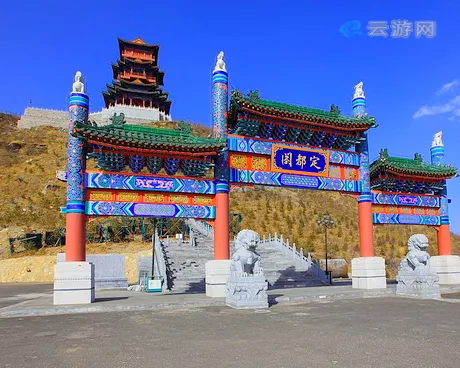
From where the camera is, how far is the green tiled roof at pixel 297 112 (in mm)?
15766

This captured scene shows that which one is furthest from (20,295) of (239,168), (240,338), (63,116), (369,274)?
(63,116)

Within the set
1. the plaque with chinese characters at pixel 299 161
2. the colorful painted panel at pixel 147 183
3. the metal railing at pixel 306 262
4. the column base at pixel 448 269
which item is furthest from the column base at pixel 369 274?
the colorful painted panel at pixel 147 183

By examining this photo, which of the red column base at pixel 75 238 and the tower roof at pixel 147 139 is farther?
the tower roof at pixel 147 139

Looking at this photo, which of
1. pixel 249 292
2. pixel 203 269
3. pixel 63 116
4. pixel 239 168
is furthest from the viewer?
pixel 63 116

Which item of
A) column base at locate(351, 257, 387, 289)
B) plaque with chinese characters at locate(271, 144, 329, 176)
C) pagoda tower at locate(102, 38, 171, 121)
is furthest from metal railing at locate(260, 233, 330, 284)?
pagoda tower at locate(102, 38, 171, 121)

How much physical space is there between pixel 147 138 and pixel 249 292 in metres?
6.84

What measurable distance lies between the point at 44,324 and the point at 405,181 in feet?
56.3

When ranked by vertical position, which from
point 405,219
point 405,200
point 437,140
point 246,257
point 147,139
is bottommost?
point 246,257

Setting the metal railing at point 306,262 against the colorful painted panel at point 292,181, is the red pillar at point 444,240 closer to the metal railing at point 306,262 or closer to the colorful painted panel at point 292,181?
the colorful painted panel at point 292,181

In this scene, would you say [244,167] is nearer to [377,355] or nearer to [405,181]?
[405,181]

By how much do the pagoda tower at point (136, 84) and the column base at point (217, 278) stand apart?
2023 inches

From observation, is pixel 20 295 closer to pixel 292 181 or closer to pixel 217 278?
pixel 217 278

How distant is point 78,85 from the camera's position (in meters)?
14.2

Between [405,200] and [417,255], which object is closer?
[417,255]
